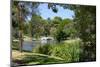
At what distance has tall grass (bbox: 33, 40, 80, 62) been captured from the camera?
2.69 meters

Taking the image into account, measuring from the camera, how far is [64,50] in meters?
2.79

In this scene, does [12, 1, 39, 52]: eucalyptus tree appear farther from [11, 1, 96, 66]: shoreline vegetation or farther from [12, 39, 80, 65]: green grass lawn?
[12, 39, 80, 65]: green grass lawn

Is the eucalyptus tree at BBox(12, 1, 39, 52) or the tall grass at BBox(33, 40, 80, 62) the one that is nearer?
the eucalyptus tree at BBox(12, 1, 39, 52)

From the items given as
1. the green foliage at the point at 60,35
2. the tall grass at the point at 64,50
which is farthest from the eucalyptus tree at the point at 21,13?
the green foliage at the point at 60,35

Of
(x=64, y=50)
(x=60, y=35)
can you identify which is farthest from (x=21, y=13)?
(x=64, y=50)

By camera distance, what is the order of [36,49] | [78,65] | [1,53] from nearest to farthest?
1. [1,53]
2. [36,49]
3. [78,65]

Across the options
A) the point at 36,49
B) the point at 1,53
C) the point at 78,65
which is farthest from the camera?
the point at 78,65

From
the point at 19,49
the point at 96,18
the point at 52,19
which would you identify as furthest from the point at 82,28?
the point at 19,49

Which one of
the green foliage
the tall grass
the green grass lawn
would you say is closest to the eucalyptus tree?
the green grass lawn

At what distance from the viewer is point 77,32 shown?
2.85m

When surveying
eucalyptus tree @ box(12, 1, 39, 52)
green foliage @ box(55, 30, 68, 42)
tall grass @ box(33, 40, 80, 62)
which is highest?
eucalyptus tree @ box(12, 1, 39, 52)

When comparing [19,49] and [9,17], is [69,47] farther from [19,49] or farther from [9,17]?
[9,17]

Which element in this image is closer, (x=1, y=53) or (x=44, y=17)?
(x=1, y=53)

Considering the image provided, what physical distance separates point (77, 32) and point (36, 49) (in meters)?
0.66
